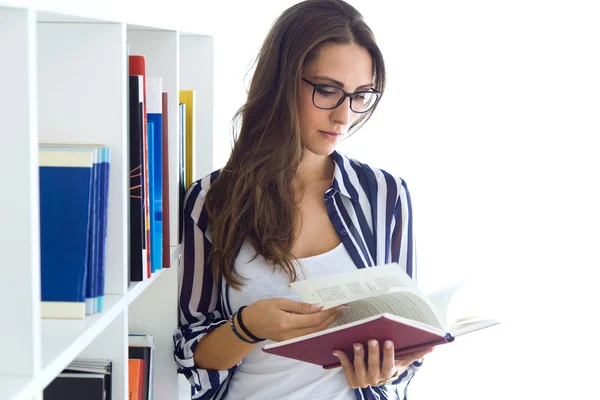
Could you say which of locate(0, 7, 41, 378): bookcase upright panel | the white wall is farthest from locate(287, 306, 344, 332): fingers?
the white wall

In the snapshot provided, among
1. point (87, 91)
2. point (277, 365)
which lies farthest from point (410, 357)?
point (87, 91)

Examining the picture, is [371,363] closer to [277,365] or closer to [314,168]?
[277,365]

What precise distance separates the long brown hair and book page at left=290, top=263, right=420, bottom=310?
299 mm

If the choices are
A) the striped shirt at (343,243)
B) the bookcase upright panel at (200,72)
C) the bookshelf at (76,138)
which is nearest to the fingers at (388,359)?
the striped shirt at (343,243)

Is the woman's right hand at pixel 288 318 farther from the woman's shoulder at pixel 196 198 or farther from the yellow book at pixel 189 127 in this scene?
the yellow book at pixel 189 127

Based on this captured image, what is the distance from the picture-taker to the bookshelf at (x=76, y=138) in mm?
664

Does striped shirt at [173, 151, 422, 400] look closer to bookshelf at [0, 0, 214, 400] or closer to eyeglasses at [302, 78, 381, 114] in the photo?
bookshelf at [0, 0, 214, 400]

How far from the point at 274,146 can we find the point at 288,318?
1.65ft

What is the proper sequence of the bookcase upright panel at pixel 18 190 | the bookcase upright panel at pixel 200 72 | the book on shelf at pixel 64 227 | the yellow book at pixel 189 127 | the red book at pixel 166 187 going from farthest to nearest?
1. the bookcase upright panel at pixel 200 72
2. the yellow book at pixel 189 127
3. the red book at pixel 166 187
4. the book on shelf at pixel 64 227
5. the bookcase upright panel at pixel 18 190

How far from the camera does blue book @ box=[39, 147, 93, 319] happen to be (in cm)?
88

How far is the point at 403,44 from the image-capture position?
112 inches

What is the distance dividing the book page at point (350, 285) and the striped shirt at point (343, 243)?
0.37 metres

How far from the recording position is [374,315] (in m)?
1.14

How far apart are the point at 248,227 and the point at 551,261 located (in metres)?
1.84
